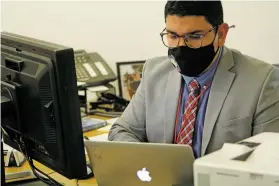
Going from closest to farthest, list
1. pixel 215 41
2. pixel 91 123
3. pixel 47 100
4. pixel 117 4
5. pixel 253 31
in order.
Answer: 1. pixel 47 100
2. pixel 215 41
3. pixel 91 123
4. pixel 253 31
5. pixel 117 4

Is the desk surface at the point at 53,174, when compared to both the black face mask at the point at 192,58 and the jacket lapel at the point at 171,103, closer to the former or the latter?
the jacket lapel at the point at 171,103

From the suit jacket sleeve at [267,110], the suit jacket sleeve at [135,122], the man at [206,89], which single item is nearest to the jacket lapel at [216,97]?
the man at [206,89]

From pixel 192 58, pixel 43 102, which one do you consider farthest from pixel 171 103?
pixel 43 102

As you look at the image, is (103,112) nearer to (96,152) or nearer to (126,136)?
(126,136)

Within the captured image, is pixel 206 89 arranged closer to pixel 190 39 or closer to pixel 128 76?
pixel 190 39

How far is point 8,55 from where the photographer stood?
154 cm

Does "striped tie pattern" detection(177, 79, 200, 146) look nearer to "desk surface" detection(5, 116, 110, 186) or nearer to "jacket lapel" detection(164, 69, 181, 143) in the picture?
"jacket lapel" detection(164, 69, 181, 143)

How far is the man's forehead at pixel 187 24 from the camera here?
1629 millimetres

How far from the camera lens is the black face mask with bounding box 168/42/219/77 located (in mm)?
1673

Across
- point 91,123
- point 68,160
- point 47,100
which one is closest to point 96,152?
point 68,160

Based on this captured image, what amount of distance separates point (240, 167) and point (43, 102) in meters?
0.65

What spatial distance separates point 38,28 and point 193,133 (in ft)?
5.27

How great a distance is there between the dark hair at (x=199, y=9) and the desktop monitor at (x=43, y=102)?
0.49 meters

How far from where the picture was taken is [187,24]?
1.63 metres
